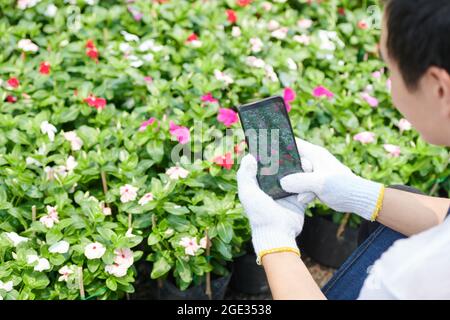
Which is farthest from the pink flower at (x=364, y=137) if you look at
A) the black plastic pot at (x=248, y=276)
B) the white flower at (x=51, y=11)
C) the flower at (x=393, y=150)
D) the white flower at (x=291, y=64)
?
the white flower at (x=51, y=11)

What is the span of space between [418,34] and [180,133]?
1.08 meters

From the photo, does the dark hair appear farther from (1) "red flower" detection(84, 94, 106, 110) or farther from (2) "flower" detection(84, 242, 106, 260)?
(1) "red flower" detection(84, 94, 106, 110)

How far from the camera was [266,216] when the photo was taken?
126cm

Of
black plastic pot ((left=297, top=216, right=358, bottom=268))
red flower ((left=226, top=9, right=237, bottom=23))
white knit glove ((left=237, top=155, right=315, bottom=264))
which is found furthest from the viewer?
red flower ((left=226, top=9, right=237, bottom=23))

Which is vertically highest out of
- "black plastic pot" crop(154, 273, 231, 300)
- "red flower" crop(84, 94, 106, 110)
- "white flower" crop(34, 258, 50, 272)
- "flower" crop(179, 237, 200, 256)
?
"red flower" crop(84, 94, 106, 110)

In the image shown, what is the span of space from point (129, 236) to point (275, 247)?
57 cm

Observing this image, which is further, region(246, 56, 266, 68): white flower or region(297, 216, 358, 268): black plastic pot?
region(246, 56, 266, 68): white flower

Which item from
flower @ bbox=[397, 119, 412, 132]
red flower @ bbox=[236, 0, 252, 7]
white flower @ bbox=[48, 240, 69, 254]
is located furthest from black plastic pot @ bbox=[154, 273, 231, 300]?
red flower @ bbox=[236, 0, 252, 7]

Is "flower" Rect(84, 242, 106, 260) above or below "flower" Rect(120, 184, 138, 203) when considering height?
below

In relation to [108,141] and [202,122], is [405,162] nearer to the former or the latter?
[202,122]

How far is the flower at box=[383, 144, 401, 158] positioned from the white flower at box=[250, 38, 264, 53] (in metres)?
0.65

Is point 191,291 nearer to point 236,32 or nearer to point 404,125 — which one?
point 404,125

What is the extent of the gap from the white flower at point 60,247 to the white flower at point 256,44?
1144 mm

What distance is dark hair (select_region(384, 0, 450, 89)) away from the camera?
89 cm
